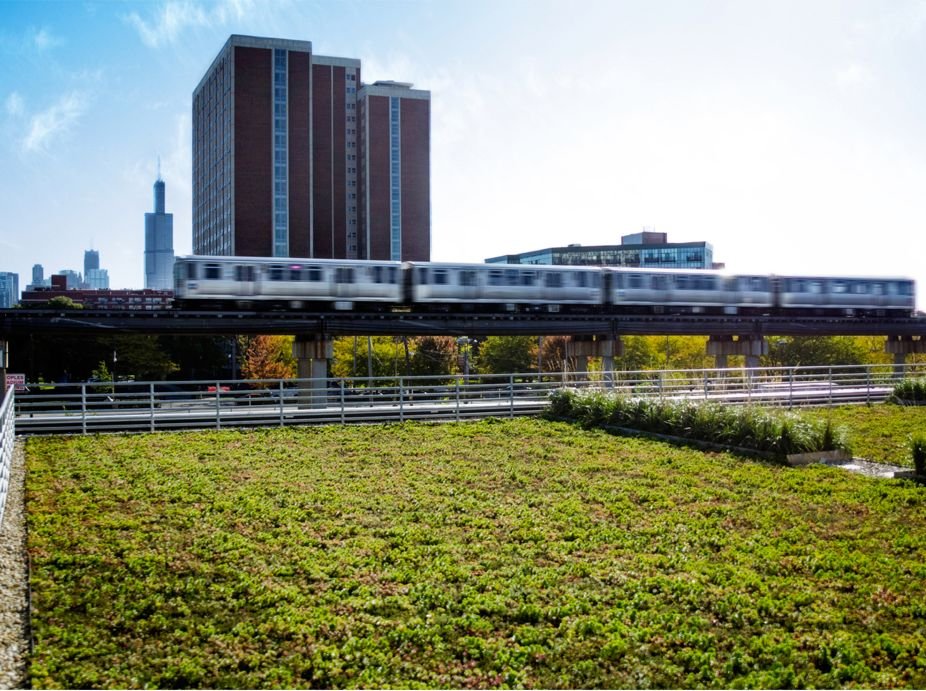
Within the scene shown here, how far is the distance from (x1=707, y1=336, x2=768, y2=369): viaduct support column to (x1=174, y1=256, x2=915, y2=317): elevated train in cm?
188

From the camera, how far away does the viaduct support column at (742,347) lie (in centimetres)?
4695

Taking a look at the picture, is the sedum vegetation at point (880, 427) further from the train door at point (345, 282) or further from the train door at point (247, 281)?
the train door at point (247, 281)

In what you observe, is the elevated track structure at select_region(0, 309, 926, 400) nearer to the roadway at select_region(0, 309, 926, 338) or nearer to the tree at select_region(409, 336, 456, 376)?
the roadway at select_region(0, 309, 926, 338)

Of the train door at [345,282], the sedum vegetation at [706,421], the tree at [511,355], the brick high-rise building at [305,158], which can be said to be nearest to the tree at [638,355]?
the tree at [511,355]

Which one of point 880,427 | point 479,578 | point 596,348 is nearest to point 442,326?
point 596,348

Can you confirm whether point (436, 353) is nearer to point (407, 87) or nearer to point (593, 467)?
point (593, 467)

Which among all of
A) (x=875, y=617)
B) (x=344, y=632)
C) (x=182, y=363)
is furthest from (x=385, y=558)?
(x=182, y=363)

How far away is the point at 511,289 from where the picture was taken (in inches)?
1551

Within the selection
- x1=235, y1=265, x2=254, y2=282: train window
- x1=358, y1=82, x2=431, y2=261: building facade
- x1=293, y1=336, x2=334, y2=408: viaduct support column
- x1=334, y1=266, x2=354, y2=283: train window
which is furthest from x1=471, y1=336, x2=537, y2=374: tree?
x1=358, y1=82, x2=431, y2=261: building facade

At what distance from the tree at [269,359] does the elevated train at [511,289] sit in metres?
20.5

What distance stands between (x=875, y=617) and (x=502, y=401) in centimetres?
1820

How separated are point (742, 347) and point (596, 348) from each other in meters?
11.0

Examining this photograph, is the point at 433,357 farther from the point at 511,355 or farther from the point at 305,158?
the point at 305,158

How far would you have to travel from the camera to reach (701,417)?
1709 cm
